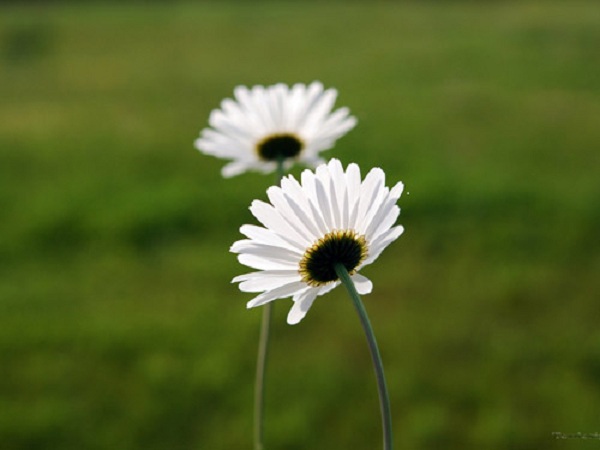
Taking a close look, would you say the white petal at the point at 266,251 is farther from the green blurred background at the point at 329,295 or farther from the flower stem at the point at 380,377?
the green blurred background at the point at 329,295

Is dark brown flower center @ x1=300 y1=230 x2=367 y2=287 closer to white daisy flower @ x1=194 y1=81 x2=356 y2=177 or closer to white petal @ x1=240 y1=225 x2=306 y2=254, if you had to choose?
white petal @ x1=240 y1=225 x2=306 y2=254

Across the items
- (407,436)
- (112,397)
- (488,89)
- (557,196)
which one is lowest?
(407,436)

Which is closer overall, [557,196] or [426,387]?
[426,387]

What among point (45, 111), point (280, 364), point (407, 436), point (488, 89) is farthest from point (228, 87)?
point (407, 436)

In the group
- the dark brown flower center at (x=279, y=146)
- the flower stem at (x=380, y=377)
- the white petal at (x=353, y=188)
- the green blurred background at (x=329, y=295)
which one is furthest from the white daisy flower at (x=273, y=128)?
the green blurred background at (x=329, y=295)

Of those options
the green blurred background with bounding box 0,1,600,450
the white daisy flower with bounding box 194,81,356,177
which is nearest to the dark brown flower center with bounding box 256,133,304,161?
the white daisy flower with bounding box 194,81,356,177

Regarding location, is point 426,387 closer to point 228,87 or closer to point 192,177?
point 192,177
